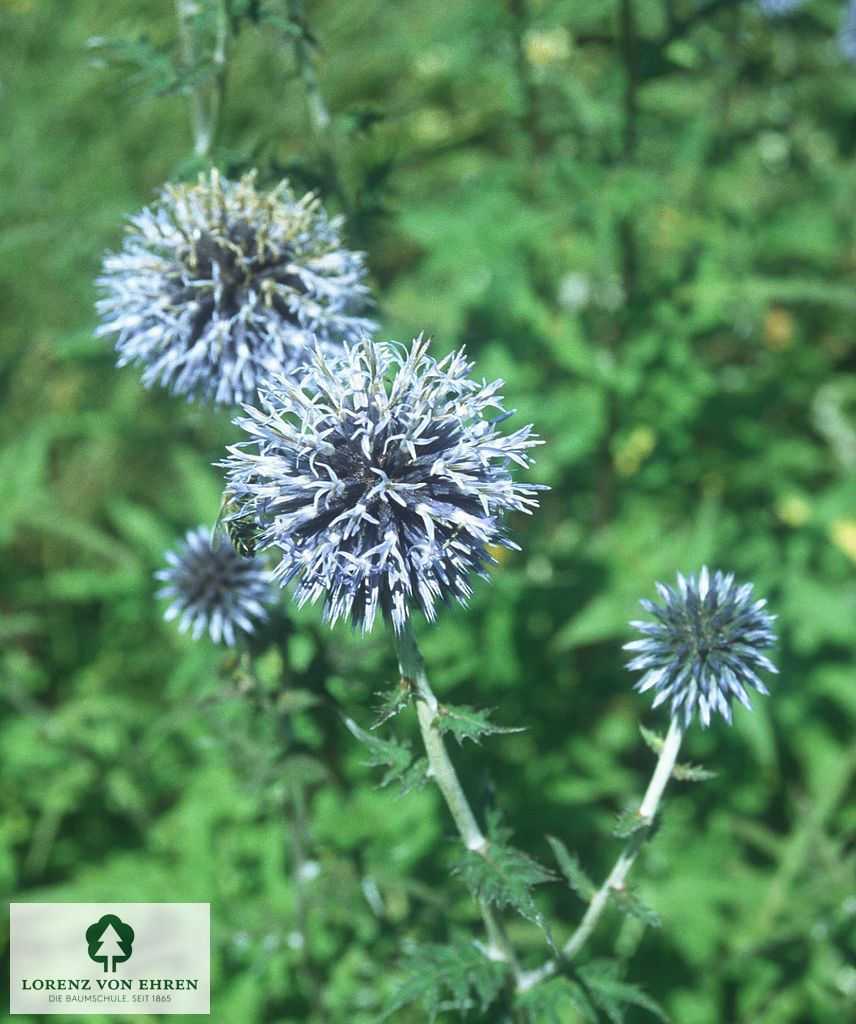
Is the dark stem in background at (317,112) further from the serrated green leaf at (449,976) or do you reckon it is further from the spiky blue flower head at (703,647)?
the serrated green leaf at (449,976)

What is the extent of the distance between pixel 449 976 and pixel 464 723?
63 centimetres

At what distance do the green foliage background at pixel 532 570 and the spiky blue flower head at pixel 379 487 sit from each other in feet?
1.97

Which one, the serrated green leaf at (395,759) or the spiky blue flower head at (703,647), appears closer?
the serrated green leaf at (395,759)

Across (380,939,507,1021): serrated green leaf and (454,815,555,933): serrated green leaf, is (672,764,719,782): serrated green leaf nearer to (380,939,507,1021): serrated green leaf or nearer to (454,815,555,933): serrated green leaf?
(454,815,555,933): serrated green leaf

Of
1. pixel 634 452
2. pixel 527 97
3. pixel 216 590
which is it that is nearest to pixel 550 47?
pixel 527 97

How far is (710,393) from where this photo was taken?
3619 mm

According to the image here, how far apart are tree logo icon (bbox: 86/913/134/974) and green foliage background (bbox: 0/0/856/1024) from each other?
108 millimetres

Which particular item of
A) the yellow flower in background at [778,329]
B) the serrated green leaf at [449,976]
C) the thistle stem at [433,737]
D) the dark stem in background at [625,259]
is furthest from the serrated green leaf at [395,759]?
the yellow flower in background at [778,329]

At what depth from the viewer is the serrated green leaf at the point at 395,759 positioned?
1784 mm

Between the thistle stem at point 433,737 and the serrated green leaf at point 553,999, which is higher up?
the thistle stem at point 433,737

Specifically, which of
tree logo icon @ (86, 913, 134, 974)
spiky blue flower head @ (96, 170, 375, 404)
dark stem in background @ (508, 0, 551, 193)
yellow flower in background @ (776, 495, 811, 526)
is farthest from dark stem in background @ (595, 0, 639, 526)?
tree logo icon @ (86, 913, 134, 974)

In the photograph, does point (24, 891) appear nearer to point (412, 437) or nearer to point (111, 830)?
point (111, 830)

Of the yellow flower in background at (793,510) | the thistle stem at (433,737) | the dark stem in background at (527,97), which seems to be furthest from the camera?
the yellow flower in background at (793,510)

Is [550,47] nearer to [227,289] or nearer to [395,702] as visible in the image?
[227,289]
